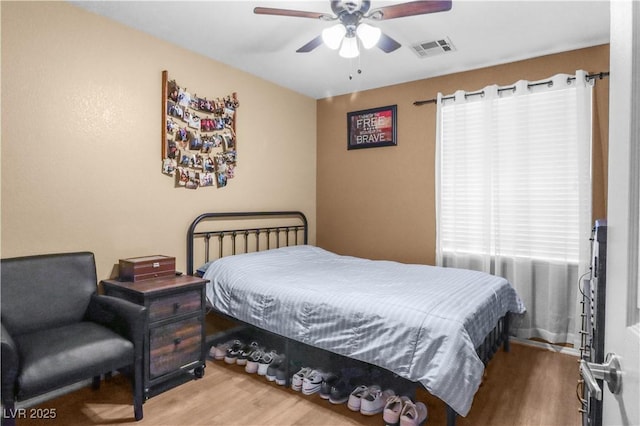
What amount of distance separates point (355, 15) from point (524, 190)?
2.17 metres

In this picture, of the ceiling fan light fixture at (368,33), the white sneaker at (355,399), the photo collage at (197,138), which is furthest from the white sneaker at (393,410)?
the photo collage at (197,138)

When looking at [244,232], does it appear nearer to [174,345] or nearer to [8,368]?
[174,345]

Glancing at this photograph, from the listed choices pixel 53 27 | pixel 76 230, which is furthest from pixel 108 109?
pixel 76 230

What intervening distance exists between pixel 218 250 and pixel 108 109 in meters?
1.45

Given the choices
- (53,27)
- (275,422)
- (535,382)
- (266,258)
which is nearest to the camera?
(275,422)

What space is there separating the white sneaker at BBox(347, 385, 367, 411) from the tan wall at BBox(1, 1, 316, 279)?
5.72ft

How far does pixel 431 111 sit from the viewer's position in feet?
12.3

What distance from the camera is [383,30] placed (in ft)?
9.05

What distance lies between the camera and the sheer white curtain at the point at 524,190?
9.94 feet

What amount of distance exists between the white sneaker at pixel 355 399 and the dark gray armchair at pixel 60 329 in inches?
48.0

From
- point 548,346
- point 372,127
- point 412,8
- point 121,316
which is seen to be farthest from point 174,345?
point 548,346

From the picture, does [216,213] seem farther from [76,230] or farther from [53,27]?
[53,27]

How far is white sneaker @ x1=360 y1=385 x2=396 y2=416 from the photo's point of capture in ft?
7.11

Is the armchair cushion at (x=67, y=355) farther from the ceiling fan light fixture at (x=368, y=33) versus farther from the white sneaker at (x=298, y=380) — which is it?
the ceiling fan light fixture at (x=368, y=33)
